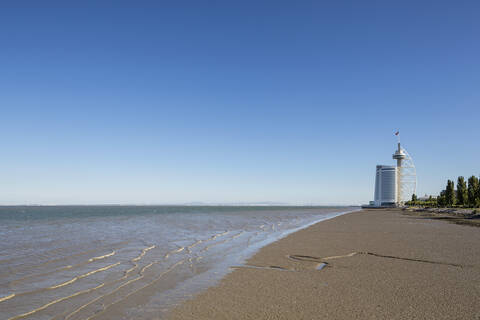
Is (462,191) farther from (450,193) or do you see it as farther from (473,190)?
(473,190)

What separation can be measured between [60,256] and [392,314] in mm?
15747

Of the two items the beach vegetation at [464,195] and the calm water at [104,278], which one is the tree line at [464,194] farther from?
the calm water at [104,278]

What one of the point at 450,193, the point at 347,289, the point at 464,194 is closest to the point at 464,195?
the point at 464,194

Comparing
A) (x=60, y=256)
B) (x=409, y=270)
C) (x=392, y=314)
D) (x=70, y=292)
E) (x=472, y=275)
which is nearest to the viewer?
(x=392, y=314)

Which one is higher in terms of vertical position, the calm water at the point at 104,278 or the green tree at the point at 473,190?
the green tree at the point at 473,190

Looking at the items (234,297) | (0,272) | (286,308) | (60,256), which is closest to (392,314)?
(286,308)

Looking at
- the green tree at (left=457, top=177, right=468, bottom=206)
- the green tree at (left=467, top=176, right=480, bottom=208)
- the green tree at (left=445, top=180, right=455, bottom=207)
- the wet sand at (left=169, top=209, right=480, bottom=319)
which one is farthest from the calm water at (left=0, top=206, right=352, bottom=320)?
the green tree at (left=445, top=180, right=455, bottom=207)

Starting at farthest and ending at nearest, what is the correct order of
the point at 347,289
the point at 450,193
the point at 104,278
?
1. the point at 450,193
2. the point at 104,278
3. the point at 347,289

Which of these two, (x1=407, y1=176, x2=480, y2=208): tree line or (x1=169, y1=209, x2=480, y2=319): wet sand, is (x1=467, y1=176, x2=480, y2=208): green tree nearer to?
(x1=407, y1=176, x2=480, y2=208): tree line

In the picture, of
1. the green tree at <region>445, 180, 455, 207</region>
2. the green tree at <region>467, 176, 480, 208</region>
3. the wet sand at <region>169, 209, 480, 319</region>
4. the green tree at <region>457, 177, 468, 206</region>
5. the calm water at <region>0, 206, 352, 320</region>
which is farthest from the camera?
the green tree at <region>445, 180, 455, 207</region>

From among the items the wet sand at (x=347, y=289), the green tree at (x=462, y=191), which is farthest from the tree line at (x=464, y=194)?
the wet sand at (x=347, y=289)

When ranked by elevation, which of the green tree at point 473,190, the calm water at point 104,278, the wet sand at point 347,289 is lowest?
the calm water at point 104,278

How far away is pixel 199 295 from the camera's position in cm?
914

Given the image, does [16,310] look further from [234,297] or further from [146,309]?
[234,297]
